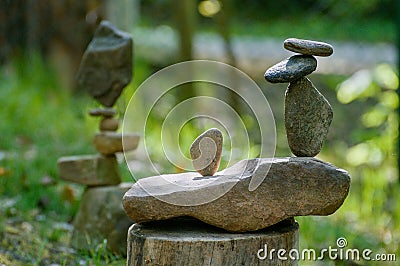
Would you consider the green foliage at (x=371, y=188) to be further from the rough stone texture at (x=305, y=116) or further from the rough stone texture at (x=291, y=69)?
the rough stone texture at (x=291, y=69)

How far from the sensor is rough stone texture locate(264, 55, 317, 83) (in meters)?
2.19

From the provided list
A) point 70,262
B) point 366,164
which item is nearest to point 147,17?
point 366,164

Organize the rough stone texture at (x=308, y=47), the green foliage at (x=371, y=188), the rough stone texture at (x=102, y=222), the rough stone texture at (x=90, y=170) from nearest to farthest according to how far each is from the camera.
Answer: the rough stone texture at (x=308, y=47)
the rough stone texture at (x=102, y=222)
the rough stone texture at (x=90, y=170)
the green foliage at (x=371, y=188)

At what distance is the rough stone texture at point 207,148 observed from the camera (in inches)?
90.0

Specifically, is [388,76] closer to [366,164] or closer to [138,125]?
[366,164]

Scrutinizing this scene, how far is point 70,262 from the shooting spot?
9.77 ft

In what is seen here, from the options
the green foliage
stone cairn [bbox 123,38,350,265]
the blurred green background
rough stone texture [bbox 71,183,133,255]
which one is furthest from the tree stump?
the green foliage

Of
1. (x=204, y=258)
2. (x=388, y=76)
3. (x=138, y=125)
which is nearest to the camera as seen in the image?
(x=204, y=258)

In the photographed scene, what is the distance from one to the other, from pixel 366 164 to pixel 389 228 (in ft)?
2.41

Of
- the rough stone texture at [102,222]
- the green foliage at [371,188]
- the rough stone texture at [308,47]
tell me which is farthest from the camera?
the green foliage at [371,188]

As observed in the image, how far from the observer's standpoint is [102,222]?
316cm

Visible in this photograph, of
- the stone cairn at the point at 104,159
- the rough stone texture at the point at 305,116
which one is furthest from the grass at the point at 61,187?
the rough stone texture at the point at 305,116

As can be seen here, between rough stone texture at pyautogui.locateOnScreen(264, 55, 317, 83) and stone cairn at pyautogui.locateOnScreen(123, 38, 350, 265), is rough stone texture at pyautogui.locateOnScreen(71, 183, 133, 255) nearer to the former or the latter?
stone cairn at pyautogui.locateOnScreen(123, 38, 350, 265)

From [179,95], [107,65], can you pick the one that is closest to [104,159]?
[107,65]
